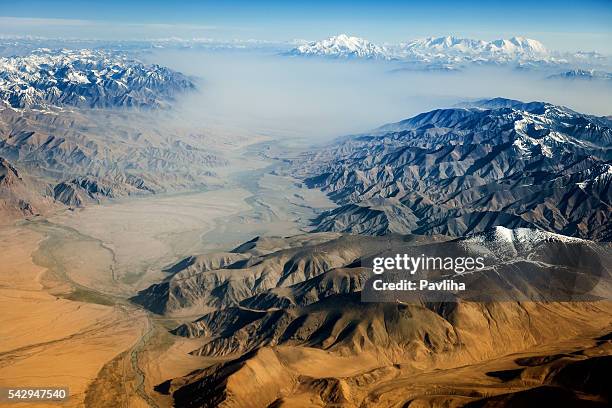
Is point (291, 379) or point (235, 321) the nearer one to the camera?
point (291, 379)

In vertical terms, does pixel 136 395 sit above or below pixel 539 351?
below

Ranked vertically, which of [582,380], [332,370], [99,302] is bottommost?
[99,302]

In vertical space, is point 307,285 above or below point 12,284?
above

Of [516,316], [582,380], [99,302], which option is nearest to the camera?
[582,380]

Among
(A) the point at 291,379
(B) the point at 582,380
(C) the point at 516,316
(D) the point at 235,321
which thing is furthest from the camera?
(D) the point at 235,321

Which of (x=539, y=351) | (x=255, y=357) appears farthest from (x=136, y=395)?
(x=539, y=351)

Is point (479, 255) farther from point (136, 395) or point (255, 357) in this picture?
point (136, 395)

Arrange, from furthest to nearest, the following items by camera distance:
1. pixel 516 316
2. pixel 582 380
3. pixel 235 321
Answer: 1. pixel 235 321
2. pixel 516 316
3. pixel 582 380

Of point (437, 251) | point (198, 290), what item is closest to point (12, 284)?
point (198, 290)

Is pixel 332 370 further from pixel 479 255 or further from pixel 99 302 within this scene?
pixel 99 302
